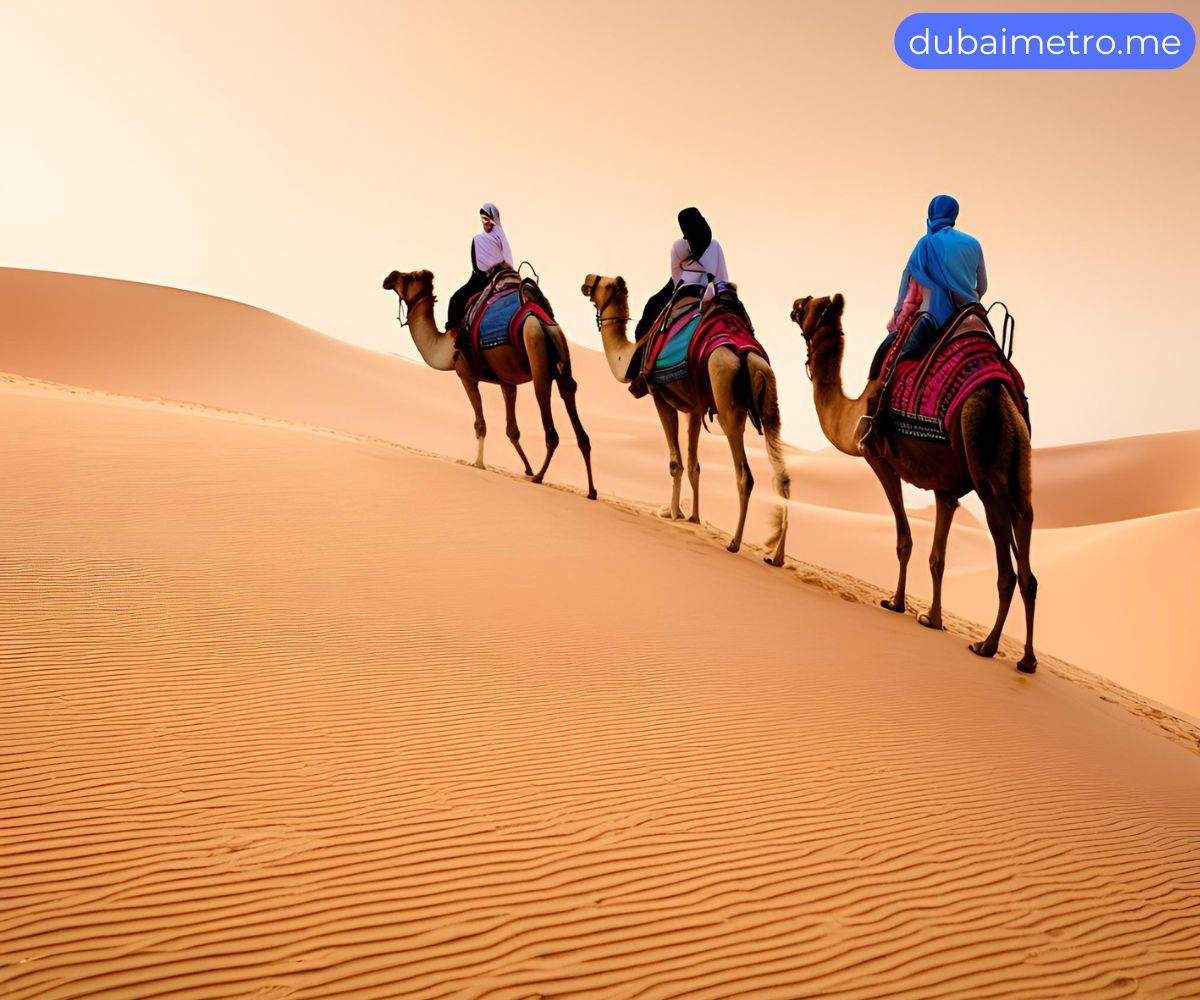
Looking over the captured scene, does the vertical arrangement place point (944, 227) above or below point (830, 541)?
above

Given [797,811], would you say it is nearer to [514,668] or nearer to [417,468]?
[514,668]

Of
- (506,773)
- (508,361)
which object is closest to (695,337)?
(508,361)

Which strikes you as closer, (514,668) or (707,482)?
(514,668)

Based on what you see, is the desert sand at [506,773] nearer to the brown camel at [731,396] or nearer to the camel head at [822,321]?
the brown camel at [731,396]

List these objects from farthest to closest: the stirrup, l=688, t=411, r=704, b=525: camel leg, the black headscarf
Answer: l=688, t=411, r=704, b=525: camel leg < the black headscarf < the stirrup

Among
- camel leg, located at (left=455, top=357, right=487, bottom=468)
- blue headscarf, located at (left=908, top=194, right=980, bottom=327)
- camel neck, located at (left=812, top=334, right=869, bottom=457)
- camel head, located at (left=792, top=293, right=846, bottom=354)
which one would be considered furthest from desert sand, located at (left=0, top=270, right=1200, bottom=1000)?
camel leg, located at (left=455, top=357, right=487, bottom=468)

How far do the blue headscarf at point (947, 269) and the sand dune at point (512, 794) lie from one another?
2970 mm

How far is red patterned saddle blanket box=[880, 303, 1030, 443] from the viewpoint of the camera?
6977mm

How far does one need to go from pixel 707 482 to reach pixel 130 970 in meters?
25.6

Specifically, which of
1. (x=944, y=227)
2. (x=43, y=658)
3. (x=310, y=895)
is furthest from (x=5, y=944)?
(x=944, y=227)

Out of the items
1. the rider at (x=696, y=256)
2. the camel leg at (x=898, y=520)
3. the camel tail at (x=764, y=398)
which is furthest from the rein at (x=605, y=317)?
the camel leg at (x=898, y=520)

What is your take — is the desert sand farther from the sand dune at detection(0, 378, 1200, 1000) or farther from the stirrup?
the stirrup

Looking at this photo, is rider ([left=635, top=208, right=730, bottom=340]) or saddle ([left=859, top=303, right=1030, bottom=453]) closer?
saddle ([left=859, top=303, right=1030, bottom=453])

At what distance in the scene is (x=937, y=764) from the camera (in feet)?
14.2
